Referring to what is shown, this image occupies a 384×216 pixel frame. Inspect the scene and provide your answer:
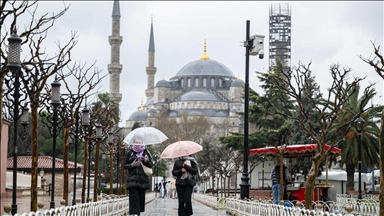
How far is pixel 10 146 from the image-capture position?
4459 centimetres

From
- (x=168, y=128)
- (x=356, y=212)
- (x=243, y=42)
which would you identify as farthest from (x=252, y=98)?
(x=168, y=128)

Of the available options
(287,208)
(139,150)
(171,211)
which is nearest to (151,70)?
(171,211)

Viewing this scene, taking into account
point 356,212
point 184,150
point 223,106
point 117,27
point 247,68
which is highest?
point 117,27

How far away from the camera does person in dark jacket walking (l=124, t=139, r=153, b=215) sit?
12.6m

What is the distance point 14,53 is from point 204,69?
135 meters

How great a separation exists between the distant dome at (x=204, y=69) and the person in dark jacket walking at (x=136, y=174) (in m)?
130

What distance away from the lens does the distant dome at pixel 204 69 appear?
14300cm

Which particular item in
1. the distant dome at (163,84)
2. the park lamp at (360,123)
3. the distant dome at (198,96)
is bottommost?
the park lamp at (360,123)

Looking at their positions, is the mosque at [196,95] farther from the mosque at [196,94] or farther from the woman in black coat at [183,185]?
the woman in black coat at [183,185]

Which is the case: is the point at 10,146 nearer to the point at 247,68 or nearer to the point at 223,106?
the point at 247,68

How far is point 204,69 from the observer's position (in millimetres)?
143375

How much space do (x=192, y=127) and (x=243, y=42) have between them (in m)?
71.6

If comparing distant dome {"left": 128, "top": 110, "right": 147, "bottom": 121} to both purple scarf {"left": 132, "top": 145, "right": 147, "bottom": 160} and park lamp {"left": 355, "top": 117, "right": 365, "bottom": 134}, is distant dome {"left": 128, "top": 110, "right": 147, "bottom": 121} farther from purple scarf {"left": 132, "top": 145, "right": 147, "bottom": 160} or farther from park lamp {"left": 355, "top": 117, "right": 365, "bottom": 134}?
purple scarf {"left": 132, "top": 145, "right": 147, "bottom": 160}

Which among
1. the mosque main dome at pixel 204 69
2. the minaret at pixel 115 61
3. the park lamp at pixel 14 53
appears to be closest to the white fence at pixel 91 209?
the park lamp at pixel 14 53
